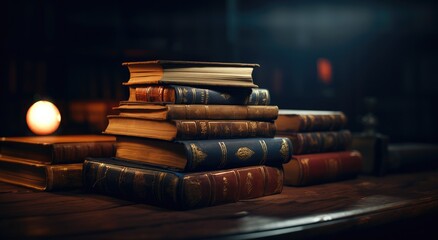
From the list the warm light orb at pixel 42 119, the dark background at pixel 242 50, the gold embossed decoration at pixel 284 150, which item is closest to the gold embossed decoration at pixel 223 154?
the gold embossed decoration at pixel 284 150

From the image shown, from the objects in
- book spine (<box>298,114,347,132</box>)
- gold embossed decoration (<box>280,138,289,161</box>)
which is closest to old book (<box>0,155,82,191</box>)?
gold embossed decoration (<box>280,138,289,161</box>)

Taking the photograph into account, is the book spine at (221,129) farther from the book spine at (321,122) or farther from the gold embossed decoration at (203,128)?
the book spine at (321,122)

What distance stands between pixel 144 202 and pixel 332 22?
311 centimetres

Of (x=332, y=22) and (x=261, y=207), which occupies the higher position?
(x=332, y=22)

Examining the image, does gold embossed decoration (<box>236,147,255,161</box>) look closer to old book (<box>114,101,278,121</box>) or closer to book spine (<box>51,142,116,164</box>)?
old book (<box>114,101,278,121</box>)

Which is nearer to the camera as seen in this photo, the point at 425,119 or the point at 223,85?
the point at 223,85

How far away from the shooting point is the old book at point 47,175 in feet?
5.42

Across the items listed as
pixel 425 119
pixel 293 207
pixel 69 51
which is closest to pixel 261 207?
pixel 293 207

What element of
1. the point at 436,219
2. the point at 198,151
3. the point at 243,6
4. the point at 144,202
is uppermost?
the point at 243,6

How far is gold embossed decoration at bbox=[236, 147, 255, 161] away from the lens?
1544 mm

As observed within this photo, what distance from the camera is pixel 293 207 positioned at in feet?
4.70

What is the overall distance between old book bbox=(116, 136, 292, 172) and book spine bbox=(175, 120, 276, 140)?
2 cm

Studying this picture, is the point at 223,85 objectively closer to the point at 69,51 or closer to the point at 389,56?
the point at 69,51

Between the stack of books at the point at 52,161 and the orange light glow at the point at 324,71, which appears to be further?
the orange light glow at the point at 324,71
